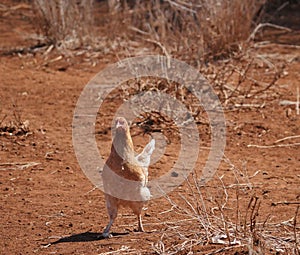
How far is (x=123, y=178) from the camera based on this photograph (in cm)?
448

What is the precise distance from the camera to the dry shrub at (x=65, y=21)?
10320 millimetres

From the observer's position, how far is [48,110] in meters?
7.98

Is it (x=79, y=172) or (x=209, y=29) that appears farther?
(x=209, y=29)

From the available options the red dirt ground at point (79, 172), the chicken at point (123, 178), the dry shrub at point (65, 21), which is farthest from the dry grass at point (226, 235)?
the dry shrub at point (65, 21)

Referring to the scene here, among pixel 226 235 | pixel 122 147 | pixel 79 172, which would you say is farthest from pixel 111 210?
pixel 79 172

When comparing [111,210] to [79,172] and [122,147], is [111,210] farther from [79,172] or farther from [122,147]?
[79,172]

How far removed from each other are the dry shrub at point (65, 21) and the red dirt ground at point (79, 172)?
0.46 metres

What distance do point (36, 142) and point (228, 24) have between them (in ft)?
10.6

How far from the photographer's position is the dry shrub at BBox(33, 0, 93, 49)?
1032 cm

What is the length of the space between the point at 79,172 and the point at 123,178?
1810 millimetres

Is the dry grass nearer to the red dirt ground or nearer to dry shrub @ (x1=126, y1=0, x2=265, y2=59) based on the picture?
the red dirt ground

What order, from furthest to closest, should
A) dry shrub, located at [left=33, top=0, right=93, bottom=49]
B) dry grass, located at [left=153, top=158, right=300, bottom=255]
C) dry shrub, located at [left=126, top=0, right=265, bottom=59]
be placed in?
dry shrub, located at [left=33, top=0, right=93, bottom=49], dry shrub, located at [left=126, top=0, right=265, bottom=59], dry grass, located at [left=153, top=158, right=300, bottom=255]

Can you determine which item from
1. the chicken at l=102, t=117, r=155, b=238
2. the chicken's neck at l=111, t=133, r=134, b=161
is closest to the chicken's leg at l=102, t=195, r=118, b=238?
the chicken at l=102, t=117, r=155, b=238

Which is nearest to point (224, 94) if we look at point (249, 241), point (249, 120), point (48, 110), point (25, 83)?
point (249, 120)
